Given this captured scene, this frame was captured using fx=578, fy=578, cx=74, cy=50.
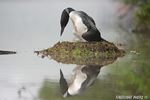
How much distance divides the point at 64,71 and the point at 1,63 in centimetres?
167

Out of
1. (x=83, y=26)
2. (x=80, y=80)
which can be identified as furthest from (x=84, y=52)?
(x=80, y=80)

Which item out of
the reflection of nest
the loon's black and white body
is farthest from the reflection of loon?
the loon's black and white body

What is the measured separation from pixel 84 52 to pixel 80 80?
343 centimetres

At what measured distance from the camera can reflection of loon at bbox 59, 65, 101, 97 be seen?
362 inches

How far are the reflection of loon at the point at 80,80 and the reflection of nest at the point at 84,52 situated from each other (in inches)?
49.9

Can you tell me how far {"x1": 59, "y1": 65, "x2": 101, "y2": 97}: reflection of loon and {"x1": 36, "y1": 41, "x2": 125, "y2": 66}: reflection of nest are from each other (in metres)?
1.27

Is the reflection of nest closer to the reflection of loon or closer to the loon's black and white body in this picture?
the loon's black and white body

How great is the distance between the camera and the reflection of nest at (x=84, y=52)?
13031mm

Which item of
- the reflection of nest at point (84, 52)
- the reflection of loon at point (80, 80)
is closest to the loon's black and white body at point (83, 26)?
the reflection of nest at point (84, 52)

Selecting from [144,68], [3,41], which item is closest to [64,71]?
[144,68]

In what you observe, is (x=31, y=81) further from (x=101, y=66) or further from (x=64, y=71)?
(x=101, y=66)

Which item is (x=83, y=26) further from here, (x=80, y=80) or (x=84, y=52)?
(x=80, y=80)

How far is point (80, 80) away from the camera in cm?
1010

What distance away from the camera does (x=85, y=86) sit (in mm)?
9578
